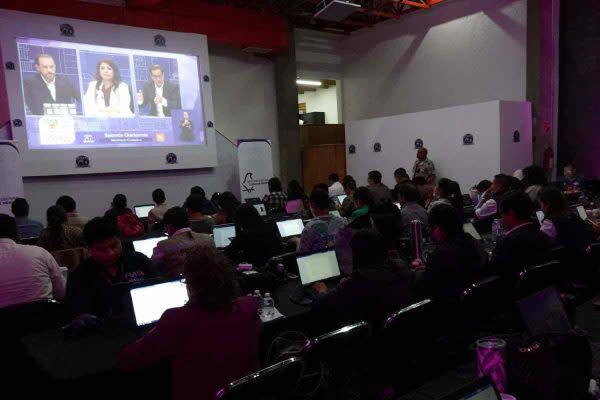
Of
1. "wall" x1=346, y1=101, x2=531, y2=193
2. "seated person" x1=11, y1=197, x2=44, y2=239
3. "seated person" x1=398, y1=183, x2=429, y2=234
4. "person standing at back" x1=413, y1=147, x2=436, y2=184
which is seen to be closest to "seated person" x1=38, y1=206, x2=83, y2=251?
"seated person" x1=11, y1=197, x2=44, y2=239

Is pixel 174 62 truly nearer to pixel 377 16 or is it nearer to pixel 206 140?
pixel 206 140

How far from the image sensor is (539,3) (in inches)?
331

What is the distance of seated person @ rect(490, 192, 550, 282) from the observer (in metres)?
2.92

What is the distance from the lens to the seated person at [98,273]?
236 centimetres

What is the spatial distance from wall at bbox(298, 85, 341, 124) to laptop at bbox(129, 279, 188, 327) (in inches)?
426

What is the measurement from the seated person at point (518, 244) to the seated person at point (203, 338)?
1968 mm

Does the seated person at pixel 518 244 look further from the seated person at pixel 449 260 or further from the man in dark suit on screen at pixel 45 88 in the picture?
the man in dark suit on screen at pixel 45 88

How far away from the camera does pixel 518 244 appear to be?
293cm

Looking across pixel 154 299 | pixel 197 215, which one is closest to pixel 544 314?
pixel 154 299

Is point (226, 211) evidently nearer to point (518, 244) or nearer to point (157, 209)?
point (157, 209)

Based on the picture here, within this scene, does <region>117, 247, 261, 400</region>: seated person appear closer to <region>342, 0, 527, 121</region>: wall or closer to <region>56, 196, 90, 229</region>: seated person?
<region>56, 196, 90, 229</region>: seated person

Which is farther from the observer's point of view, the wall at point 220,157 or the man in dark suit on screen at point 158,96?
the man in dark suit on screen at point 158,96

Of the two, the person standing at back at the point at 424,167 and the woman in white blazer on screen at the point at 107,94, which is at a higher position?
the woman in white blazer on screen at the point at 107,94

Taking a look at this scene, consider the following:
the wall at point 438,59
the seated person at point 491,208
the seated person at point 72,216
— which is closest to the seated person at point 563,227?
the seated person at point 491,208
